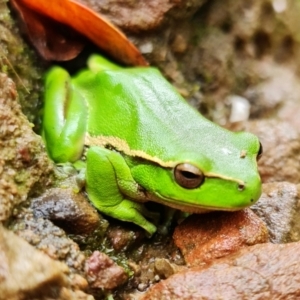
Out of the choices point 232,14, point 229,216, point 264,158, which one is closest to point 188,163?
point 229,216

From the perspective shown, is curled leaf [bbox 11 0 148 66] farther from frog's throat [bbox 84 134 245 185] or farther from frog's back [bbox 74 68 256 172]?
frog's throat [bbox 84 134 245 185]

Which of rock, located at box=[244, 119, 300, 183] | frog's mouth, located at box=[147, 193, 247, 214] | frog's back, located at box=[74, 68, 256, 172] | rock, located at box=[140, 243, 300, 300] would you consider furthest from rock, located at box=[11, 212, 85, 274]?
rock, located at box=[244, 119, 300, 183]

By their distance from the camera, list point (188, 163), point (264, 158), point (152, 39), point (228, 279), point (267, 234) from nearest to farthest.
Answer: point (228, 279) < point (188, 163) < point (267, 234) < point (264, 158) < point (152, 39)

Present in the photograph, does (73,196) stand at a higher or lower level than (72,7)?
lower

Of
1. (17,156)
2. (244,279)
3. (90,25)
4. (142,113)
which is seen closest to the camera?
(244,279)

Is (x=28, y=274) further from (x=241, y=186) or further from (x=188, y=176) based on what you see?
(x=241, y=186)

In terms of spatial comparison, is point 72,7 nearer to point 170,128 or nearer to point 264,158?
point 170,128

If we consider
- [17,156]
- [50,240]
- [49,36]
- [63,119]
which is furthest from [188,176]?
[49,36]
